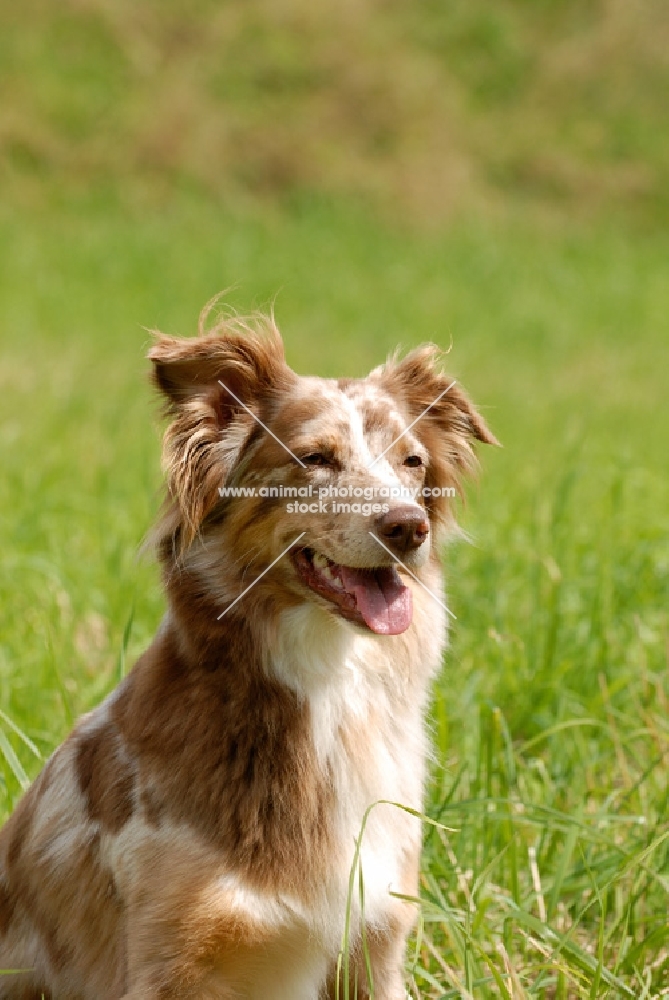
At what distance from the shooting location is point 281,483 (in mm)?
2557

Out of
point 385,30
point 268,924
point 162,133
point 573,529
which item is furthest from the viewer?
point 385,30

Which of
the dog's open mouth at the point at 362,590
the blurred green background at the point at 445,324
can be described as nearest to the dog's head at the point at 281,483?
the dog's open mouth at the point at 362,590

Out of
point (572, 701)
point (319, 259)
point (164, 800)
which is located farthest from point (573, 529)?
point (319, 259)

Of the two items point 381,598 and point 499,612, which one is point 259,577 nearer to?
point 381,598

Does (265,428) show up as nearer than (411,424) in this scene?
Yes

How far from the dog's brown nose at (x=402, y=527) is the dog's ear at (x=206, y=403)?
1.30 ft

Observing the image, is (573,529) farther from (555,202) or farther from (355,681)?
(555,202)

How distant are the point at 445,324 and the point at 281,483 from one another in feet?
43.0

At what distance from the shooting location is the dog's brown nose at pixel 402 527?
235 centimetres

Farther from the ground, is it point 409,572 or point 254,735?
point 409,572

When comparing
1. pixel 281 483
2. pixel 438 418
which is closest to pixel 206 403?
pixel 281 483

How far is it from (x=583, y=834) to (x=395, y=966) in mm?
799

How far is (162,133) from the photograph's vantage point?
859 inches

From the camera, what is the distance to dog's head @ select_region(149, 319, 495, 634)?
2451 mm
